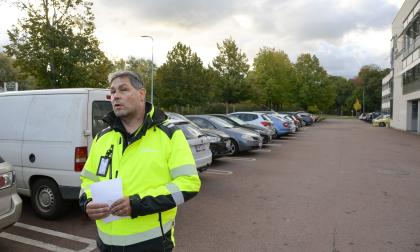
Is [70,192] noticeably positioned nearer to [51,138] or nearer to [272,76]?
[51,138]

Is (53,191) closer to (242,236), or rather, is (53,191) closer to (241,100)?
(242,236)

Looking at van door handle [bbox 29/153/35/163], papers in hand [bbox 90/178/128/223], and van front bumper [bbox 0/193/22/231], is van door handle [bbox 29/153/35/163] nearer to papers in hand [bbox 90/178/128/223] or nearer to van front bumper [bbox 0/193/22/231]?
van front bumper [bbox 0/193/22/231]

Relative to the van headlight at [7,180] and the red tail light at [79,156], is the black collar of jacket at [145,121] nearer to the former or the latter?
the van headlight at [7,180]

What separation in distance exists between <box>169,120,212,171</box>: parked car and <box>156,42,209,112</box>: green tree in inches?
972

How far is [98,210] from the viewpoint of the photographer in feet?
6.93

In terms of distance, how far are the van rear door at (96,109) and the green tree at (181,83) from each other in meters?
27.8

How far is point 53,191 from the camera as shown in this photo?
549 centimetres

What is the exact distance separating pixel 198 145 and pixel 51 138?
12.1 feet

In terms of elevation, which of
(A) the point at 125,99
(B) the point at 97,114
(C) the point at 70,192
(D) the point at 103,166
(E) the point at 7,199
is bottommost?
(C) the point at 70,192

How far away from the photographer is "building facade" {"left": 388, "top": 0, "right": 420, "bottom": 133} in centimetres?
3130

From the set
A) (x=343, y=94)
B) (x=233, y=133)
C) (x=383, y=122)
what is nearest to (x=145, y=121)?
(x=233, y=133)

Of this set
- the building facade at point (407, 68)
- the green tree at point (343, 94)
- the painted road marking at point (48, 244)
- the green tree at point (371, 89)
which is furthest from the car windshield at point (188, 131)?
the green tree at point (343, 94)

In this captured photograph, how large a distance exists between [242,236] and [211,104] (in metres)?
34.9

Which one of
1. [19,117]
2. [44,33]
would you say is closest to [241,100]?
[44,33]
